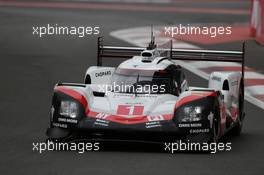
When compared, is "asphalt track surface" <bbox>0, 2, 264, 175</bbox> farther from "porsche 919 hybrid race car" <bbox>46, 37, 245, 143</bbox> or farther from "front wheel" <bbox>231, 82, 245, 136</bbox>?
"porsche 919 hybrid race car" <bbox>46, 37, 245, 143</bbox>

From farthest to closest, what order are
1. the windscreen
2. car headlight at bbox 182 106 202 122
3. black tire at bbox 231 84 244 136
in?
black tire at bbox 231 84 244 136 → the windscreen → car headlight at bbox 182 106 202 122

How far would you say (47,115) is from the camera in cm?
1794

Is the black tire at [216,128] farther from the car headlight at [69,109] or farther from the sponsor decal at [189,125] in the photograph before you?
the car headlight at [69,109]

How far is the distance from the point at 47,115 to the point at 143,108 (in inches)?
133

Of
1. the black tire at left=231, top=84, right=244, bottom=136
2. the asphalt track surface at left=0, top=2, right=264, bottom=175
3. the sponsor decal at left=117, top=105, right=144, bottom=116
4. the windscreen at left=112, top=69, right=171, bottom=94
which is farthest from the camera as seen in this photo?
the black tire at left=231, top=84, right=244, bottom=136

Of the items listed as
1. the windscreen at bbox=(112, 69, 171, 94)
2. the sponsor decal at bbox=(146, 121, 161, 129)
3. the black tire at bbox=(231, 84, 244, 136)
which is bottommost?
the black tire at bbox=(231, 84, 244, 136)

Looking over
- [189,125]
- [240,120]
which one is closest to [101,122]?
[189,125]

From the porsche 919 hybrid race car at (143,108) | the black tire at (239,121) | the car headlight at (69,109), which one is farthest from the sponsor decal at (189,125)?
the black tire at (239,121)

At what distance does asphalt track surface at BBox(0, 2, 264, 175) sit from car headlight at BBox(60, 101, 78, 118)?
1.85 ft

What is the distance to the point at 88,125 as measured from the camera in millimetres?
14578

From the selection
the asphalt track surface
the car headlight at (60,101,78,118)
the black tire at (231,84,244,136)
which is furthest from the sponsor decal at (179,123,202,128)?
the black tire at (231,84,244,136)

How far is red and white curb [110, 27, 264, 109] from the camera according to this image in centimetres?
2077

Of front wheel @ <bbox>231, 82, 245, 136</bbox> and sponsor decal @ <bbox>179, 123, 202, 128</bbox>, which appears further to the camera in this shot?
front wheel @ <bbox>231, 82, 245, 136</bbox>

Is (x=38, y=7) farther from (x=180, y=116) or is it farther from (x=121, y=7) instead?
(x=180, y=116)
